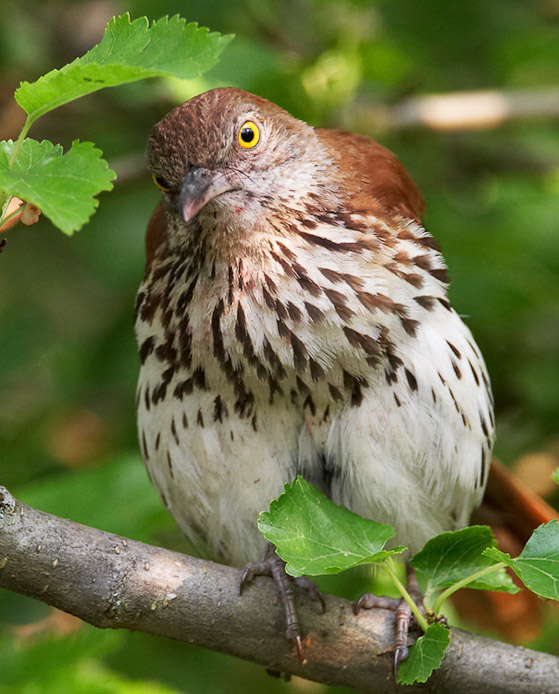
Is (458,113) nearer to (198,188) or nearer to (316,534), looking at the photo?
(198,188)

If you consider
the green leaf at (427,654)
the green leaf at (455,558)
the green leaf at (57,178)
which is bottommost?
the green leaf at (427,654)

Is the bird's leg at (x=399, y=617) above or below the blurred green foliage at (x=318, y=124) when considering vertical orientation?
below

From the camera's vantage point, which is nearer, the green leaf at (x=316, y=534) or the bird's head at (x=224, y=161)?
the green leaf at (x=316, y=534)

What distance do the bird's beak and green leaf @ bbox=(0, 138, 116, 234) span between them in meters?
0.87

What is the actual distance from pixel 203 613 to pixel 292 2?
361 centimetres

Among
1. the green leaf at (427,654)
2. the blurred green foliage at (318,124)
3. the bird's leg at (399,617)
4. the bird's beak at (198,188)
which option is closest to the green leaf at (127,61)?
the bird's beak at (198,188)

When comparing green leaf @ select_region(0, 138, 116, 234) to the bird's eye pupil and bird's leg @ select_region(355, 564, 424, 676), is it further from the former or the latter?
bird's leg @ select_region(355, 564, 424, 676)

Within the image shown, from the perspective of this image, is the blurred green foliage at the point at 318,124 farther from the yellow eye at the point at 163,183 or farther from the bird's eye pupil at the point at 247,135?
the yellow eye at the point at 163,183

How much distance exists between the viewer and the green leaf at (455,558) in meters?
2.63

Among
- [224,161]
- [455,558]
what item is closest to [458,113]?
[224,161]

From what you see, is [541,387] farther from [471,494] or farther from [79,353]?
[79,353]

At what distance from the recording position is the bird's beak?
302 centimetres

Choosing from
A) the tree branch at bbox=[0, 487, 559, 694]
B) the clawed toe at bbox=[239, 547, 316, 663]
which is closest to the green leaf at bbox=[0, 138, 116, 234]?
the tree branch at bbox=[0, 487, 559, 694]

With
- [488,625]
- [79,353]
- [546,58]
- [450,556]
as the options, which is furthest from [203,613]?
[546,58]
